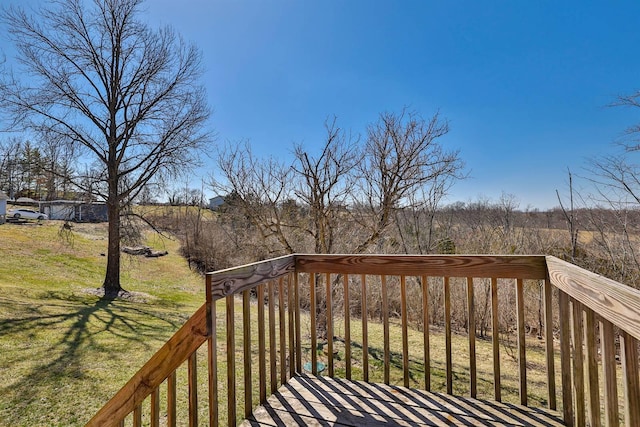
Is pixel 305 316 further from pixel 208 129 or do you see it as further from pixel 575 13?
pixel 575 13

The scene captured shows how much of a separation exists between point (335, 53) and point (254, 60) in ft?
6.39

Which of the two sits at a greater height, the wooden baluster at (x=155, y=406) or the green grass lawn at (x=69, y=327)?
the wooden baluster at (x=155, y=406)

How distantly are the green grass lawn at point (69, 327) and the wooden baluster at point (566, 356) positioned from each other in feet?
12.5

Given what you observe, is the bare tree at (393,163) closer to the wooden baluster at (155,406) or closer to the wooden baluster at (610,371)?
the wooden baluster at (610,371)

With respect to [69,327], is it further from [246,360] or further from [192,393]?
[192,393]

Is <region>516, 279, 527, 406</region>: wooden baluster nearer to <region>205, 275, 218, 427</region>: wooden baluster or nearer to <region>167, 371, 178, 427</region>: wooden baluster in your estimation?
<region>205, 275, 218, 427</region>: wooden baluster

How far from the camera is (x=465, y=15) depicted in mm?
5844

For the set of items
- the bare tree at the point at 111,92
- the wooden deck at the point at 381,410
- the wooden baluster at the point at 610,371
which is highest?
the bare tree at the point at 111,92

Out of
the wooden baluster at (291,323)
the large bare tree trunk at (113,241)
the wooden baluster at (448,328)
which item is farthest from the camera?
the large bare tree trunk at (113,241)

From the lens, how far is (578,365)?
1.67m

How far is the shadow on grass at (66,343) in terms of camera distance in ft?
11.0

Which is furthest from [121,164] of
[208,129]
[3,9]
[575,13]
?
[575,13]

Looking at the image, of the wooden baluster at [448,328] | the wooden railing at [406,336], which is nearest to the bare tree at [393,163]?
the wooden railing at [406,336]

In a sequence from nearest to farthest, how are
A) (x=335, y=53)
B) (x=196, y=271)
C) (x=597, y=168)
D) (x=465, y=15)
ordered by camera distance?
1. (x=597, y=168)
2. (x=465, y=15)
3. (x=335, y=53)
4. (x=196, y=271)
